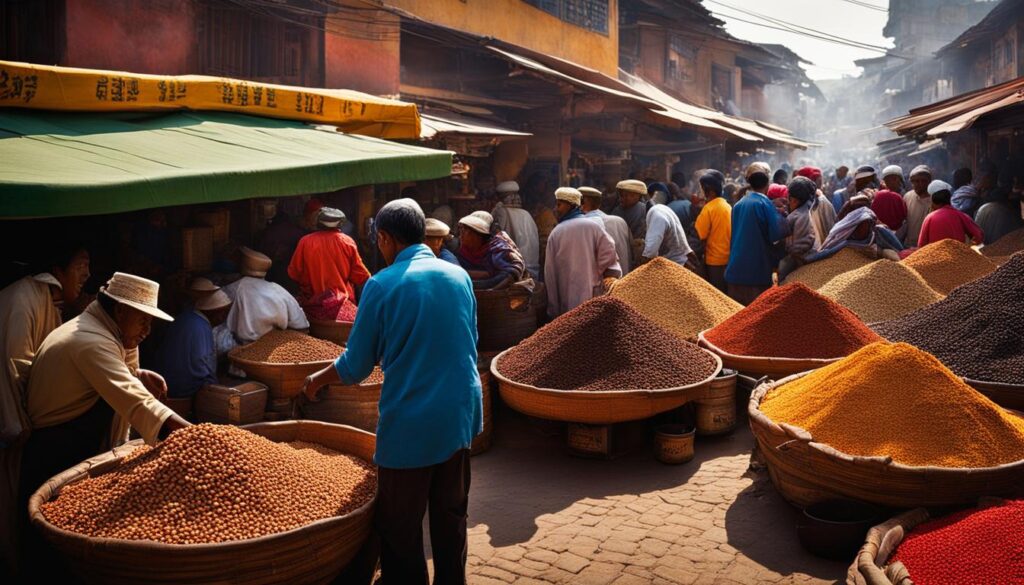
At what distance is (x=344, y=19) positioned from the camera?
9789mm

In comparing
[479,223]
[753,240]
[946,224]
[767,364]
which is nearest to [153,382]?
[479,223]

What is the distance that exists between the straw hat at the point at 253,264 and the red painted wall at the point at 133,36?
2564 mm

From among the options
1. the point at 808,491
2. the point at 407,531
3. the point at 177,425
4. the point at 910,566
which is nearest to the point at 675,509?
the point at 808,491

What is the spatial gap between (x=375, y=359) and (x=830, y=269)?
5.37 m

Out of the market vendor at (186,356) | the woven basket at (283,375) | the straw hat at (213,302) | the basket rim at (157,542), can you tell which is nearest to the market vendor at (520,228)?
the straw hat at (213,302)

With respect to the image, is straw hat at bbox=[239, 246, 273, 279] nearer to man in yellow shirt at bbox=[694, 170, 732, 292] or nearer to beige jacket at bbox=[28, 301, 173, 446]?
beige jacket at bbox=[28, 301, 173, 446]

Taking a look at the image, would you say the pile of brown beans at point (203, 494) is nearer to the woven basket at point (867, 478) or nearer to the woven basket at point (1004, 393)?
the woven basket at point (867, 478)

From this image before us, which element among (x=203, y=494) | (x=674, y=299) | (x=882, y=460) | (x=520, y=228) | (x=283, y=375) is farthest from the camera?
(x=520, y=228)

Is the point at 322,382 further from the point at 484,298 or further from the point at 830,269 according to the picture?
the point at 830,269

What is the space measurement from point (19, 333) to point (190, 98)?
8.54 feet

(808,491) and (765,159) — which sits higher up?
(765,159)

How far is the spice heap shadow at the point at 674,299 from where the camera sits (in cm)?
629

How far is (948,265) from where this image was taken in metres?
7.50

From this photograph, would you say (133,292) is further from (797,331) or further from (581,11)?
(581,11)
